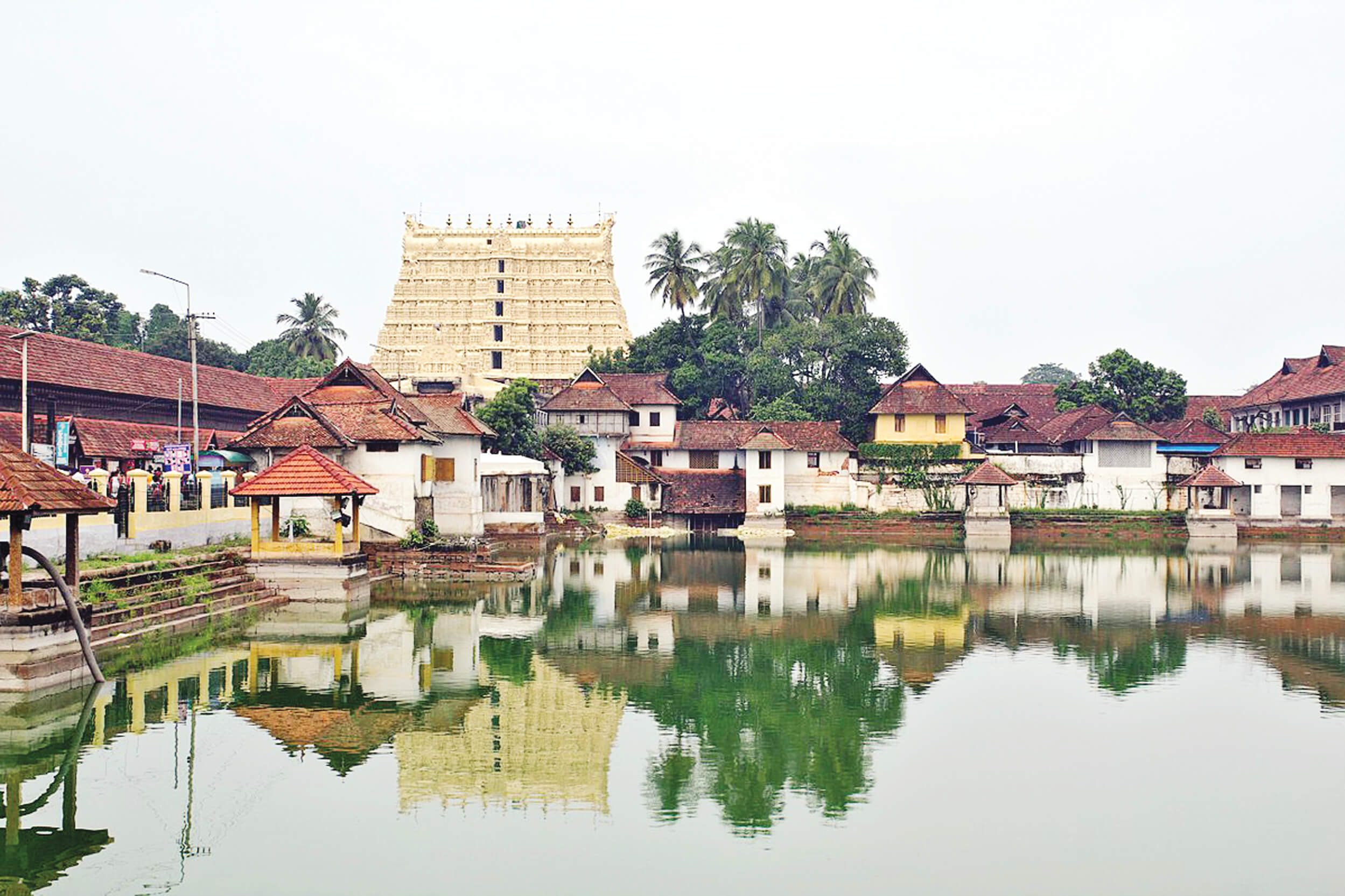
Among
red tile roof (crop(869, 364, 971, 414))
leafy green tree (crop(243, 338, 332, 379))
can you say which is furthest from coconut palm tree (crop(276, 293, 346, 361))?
red tile roof (crop(869, 364, 971, 414))

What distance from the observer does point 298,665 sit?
18953mm

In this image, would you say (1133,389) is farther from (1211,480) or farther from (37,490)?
(37,490)

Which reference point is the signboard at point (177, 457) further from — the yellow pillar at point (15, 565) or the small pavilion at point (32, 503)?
the yellow pillar at point (15, 565)

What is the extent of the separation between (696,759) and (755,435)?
38905 mm

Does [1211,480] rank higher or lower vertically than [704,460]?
lower

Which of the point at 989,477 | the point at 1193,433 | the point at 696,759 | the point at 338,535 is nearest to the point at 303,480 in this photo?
the point at 338,535

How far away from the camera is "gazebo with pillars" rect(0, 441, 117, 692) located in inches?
605

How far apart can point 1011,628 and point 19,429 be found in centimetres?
2743

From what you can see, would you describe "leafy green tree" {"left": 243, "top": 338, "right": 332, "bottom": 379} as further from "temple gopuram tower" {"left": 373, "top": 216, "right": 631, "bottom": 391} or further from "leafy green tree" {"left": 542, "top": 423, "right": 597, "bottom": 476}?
"leafy green tree" {"left": 542, "top": 423, "right": 597, "bottom": 476}

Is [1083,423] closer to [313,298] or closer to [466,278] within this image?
[466,278]

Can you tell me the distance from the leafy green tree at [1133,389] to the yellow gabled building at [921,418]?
8471 mm

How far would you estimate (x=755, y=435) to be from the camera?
52.4 metres

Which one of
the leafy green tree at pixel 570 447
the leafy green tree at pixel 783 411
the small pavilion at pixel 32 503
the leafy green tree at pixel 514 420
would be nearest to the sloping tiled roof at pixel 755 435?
the leafy green tree at pixel 783 411

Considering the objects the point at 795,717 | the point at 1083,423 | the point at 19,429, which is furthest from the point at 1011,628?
the point at 1083,423
